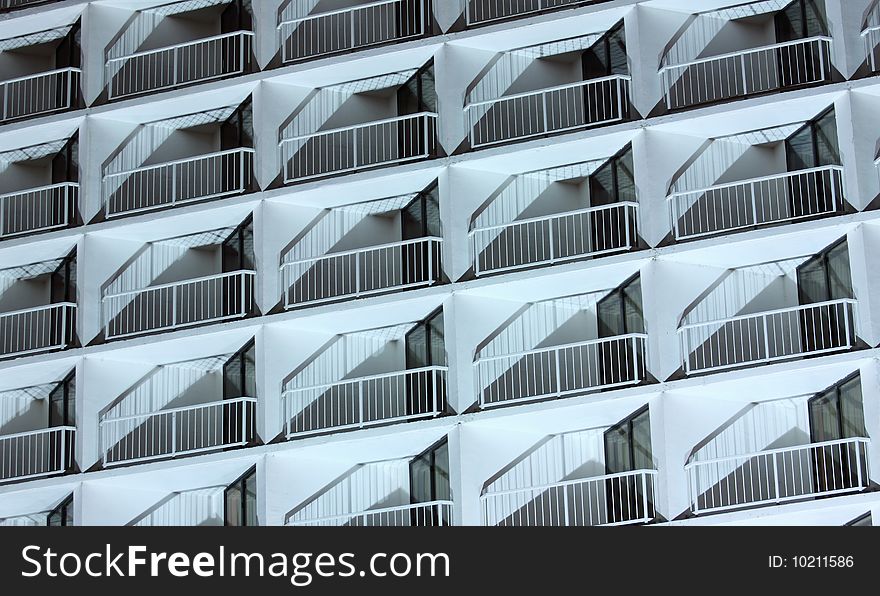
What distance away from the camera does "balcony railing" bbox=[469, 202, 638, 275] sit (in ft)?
119

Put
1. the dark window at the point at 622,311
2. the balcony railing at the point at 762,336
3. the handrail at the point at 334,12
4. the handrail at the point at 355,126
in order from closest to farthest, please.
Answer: the balcony railing at the point at 762,336, the dark window at the point at 622,311, the handrail at the point at 355,126, the handrail at the point at 334,12

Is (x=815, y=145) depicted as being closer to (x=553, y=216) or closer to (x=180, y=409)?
(x=553, y=216)

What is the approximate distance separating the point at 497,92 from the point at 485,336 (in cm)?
462

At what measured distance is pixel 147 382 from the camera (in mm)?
38125

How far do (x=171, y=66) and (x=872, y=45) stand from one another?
43.3ft

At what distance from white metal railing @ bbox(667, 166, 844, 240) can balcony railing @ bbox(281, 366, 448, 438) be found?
5.03 metres

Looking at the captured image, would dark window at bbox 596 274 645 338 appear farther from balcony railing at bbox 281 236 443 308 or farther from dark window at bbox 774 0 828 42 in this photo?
dark window at bbox 774 0 828 42

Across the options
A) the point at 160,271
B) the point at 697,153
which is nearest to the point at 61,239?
the point at 160,271

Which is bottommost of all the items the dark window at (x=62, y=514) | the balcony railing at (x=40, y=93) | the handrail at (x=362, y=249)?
the dark window at (x=62, y=514)

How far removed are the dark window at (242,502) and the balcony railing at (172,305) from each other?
3.06 m

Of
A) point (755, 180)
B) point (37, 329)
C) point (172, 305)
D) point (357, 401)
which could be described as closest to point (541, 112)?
point (755, 180)

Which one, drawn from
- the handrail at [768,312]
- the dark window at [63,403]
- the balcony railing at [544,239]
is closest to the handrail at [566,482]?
the handrail at [768,312]

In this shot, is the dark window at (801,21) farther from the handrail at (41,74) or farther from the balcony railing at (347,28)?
the handrail at (41,74)

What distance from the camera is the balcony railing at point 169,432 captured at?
37.2 meters
